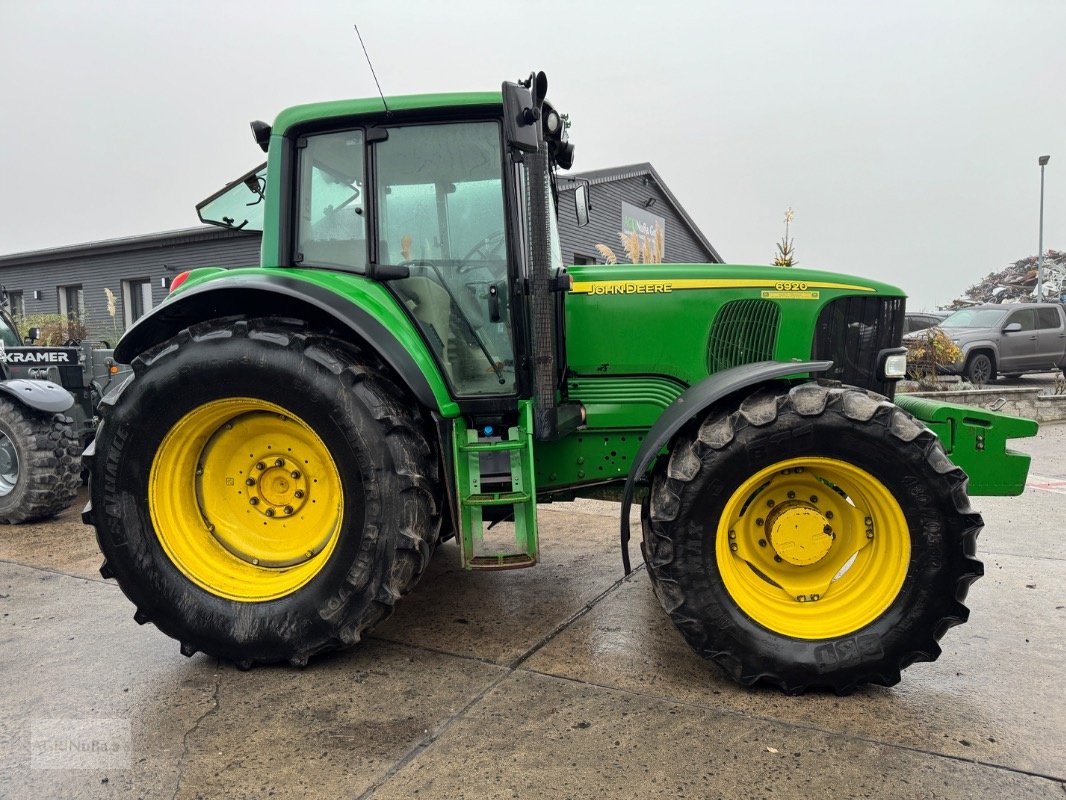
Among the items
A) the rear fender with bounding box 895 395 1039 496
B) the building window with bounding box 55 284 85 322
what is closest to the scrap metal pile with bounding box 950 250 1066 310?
the rear fender with bounding box 895 395 1039 496

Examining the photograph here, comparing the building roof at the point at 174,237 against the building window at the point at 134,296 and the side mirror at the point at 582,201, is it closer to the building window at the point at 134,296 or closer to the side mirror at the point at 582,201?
the building window at the point at 134,296

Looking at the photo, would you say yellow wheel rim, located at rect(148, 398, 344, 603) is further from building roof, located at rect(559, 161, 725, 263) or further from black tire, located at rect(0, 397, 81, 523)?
building roof, located at rect(559, 161, 725, 263)

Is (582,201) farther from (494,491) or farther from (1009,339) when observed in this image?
(1009,339)

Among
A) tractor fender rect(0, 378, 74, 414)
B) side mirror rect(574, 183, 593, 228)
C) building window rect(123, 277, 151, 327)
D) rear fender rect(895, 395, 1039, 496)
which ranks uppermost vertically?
building window rect(123, 277, 151, 327)

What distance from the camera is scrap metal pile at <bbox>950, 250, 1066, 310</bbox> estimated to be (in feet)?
107

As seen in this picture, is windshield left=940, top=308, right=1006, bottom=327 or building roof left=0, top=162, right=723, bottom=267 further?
building roof left=0, top=162, right=723, bottom=267

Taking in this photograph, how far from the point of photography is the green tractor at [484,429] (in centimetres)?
271

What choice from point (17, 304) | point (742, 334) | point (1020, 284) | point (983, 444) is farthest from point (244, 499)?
point (1020, 284)

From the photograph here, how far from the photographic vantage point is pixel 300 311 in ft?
10.4

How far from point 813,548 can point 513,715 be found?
4.26 feet

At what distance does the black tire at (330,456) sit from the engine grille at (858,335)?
6.49 ft

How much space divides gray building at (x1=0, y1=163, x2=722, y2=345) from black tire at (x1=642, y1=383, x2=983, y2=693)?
46.4 feet

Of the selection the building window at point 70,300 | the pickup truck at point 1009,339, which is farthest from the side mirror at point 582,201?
the building window at point 70,300

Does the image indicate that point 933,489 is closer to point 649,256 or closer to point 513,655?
point 513,655
